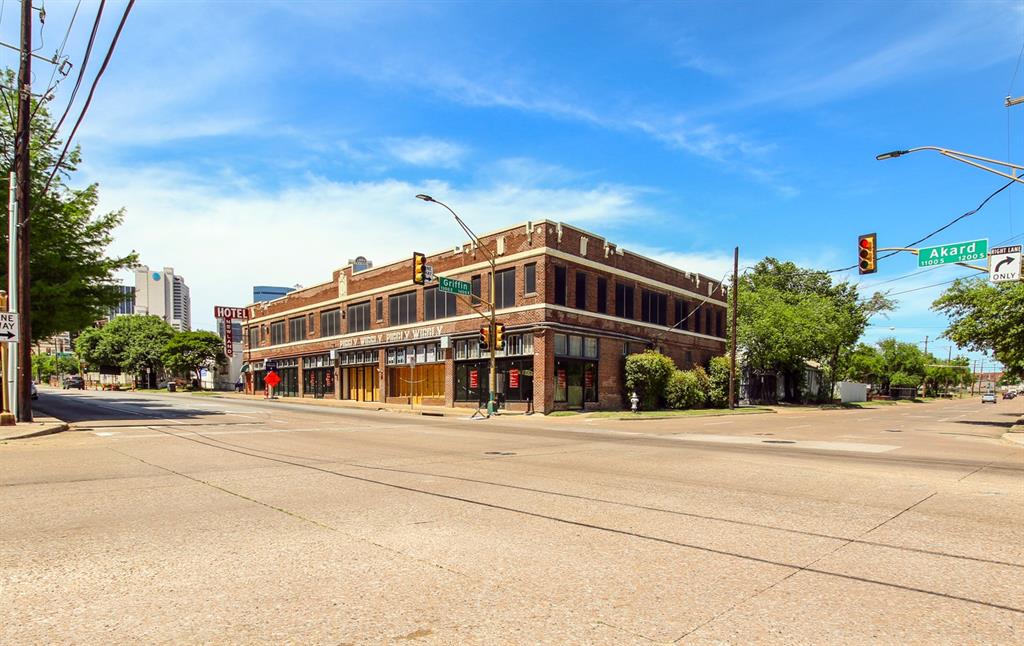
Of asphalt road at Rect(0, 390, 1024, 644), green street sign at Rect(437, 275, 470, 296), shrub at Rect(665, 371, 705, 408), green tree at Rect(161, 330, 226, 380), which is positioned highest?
green street sign at Rect(437, 275, 470, 296)

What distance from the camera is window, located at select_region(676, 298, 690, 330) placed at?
44.2 metres

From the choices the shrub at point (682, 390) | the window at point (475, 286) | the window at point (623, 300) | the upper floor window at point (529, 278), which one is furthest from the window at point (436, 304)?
the shrub at point (682, 390)

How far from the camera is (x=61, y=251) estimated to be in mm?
22391

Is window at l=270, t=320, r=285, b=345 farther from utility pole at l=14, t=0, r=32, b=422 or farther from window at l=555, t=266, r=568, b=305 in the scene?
utility pole at l=14, t=0, r=32, b=422

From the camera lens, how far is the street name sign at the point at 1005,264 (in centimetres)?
1895

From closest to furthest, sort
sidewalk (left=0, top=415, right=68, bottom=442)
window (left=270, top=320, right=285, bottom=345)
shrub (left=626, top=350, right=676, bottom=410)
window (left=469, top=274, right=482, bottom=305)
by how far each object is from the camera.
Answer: sidewalk (left=0, top=415, right=68, bottom=442)
shrub (left=626, top=350, right=676, bottom=410)
window (left=469, top=274, right=482, bottom=305)
window (left=270, top=320, right=285, bottom=345)

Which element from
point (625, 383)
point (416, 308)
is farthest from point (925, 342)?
point (416, 308)

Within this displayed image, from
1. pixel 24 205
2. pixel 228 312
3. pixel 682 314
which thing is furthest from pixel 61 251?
pixel 228 312

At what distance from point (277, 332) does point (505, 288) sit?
111 feet

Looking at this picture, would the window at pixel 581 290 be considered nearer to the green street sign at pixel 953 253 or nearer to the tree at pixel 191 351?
the green street sign at pixel 953 253

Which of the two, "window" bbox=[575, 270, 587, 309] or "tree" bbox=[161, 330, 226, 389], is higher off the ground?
"window" bbox=[575, 270, 587, 309]

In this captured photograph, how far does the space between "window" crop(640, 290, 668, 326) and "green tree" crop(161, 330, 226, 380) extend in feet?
201

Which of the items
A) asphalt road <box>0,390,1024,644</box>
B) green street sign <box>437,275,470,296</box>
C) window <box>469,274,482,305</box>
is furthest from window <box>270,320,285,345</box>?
asphalt road <box>0,390,1024,644</box>

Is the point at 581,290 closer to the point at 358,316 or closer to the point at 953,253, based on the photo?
the point at 953,253
